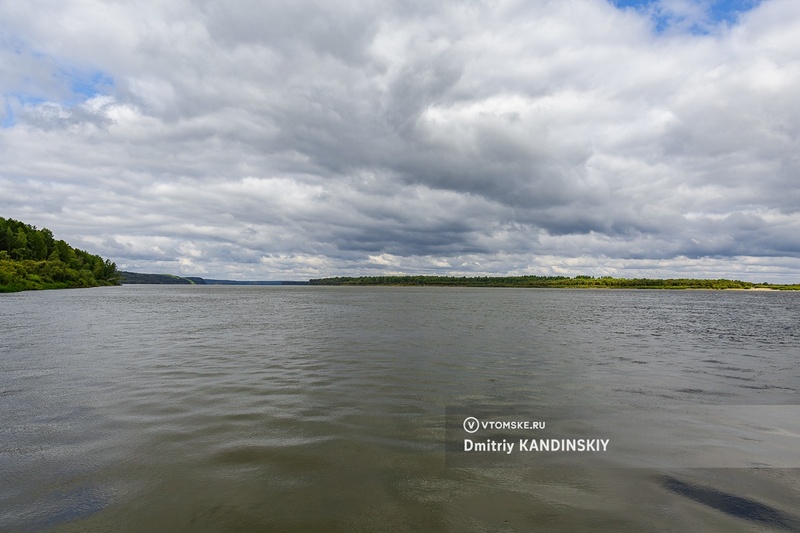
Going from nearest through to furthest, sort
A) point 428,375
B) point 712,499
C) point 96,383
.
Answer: point 712,499 → point 96,383 → point 428,375

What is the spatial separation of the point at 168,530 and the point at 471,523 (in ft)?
14.3

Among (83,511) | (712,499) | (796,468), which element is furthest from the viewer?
(796,468)

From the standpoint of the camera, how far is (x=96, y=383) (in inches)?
557

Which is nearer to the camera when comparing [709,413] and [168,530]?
[168,530]

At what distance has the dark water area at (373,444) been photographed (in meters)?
6.08

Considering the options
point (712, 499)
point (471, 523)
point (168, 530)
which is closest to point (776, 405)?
point (712, 499)

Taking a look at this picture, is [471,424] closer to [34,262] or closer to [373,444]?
[373,444]

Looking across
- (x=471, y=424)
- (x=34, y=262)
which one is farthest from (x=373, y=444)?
(x=34, y=262)

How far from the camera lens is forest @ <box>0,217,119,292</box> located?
326 ft

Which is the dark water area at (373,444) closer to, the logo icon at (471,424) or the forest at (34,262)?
the logo icon at (471,424)

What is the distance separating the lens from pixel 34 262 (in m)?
120

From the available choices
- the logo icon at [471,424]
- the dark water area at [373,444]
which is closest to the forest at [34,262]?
the dark water area at [373,444]

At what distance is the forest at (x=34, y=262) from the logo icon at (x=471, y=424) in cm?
11969

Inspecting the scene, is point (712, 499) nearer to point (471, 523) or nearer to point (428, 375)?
point (471, 523)
